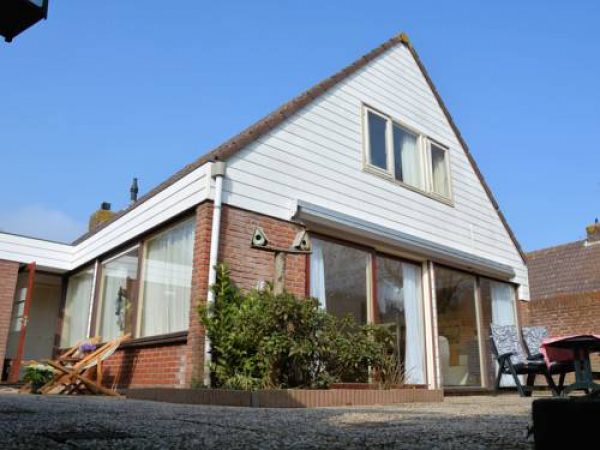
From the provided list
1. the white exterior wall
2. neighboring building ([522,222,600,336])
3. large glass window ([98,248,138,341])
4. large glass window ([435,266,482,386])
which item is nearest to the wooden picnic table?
large glass window ([435,266,482,386])

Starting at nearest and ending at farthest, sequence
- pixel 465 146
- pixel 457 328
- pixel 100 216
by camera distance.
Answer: pixel 457 328 → pixel 465 146 → pixel 100 216

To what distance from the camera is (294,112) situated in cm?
804

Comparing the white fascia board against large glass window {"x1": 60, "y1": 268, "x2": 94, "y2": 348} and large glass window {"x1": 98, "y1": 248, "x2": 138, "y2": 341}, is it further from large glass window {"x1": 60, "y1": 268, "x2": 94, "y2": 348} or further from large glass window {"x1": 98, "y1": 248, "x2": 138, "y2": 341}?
large glass window {"x1": 98, "y1": 248, "x2": 138, "y2": 341}

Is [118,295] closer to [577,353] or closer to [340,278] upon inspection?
[340,278]

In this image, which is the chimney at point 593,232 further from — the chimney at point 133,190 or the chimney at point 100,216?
the chimney at point 100,216

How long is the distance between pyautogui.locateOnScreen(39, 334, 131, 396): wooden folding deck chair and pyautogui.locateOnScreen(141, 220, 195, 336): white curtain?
20.6 inches

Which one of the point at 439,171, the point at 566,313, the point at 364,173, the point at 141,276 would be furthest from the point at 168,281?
the point at 566,313

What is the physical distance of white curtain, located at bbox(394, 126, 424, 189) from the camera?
986 cm

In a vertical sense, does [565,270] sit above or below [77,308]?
above

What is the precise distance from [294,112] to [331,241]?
190 cm

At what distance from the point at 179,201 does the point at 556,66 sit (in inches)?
200

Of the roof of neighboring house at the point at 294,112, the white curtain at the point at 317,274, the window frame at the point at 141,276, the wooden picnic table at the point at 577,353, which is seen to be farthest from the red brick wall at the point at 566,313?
the window frame at the point at 141,276

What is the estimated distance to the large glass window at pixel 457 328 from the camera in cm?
943

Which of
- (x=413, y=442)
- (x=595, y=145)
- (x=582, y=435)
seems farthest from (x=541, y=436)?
(x=595, y=145)
